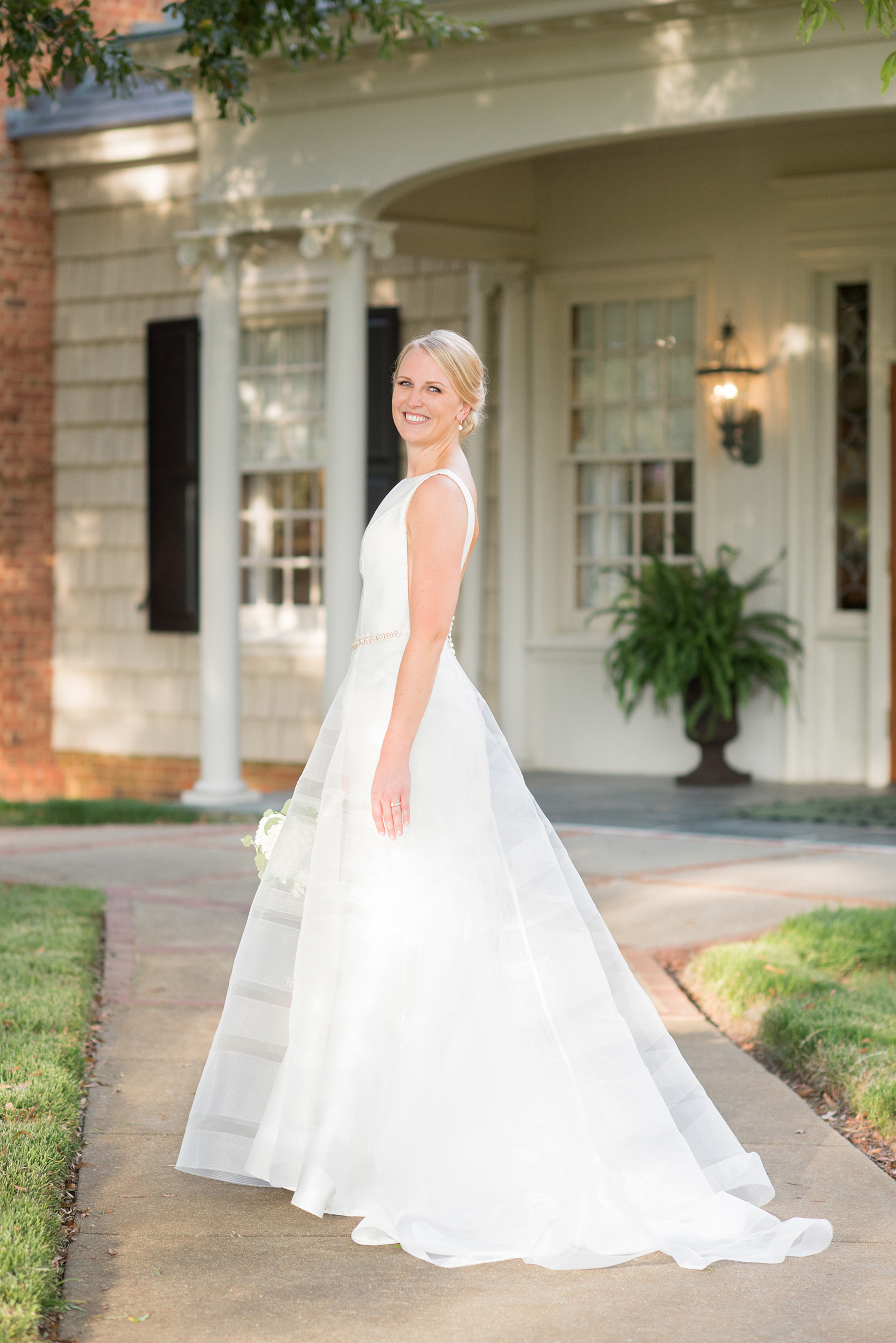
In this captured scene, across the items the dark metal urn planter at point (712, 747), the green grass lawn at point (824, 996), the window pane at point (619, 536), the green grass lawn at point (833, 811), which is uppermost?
the window pane at point (619, 536)

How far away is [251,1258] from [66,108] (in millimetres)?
10318

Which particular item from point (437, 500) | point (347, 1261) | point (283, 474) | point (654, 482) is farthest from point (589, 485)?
point (347, 1261)

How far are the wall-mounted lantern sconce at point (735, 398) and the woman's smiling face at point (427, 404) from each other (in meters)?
6.71

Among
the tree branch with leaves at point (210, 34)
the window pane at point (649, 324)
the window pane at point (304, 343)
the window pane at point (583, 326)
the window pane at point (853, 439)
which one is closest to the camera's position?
the tree branch with leaves at point (210, 34)

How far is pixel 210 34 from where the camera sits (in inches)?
246

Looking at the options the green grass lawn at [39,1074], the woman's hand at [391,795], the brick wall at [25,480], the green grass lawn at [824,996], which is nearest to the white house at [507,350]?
the brick wall at [25,480]

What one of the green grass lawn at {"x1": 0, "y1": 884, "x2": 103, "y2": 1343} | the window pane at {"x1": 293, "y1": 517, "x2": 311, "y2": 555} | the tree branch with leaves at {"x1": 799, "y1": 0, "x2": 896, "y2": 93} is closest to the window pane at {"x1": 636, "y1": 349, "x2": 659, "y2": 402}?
the window pane at {"x1": 293, "y1": 517, "x2": 311, "y2": 555}

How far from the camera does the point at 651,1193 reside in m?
3.29

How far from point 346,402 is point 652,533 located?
8.29ft

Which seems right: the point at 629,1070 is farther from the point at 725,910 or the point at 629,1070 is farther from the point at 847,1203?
the point at 725,910

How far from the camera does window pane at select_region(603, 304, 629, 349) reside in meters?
10.6

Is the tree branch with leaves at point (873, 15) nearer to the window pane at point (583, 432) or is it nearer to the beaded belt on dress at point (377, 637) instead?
the beaded belt on dress at point (377, 637)
